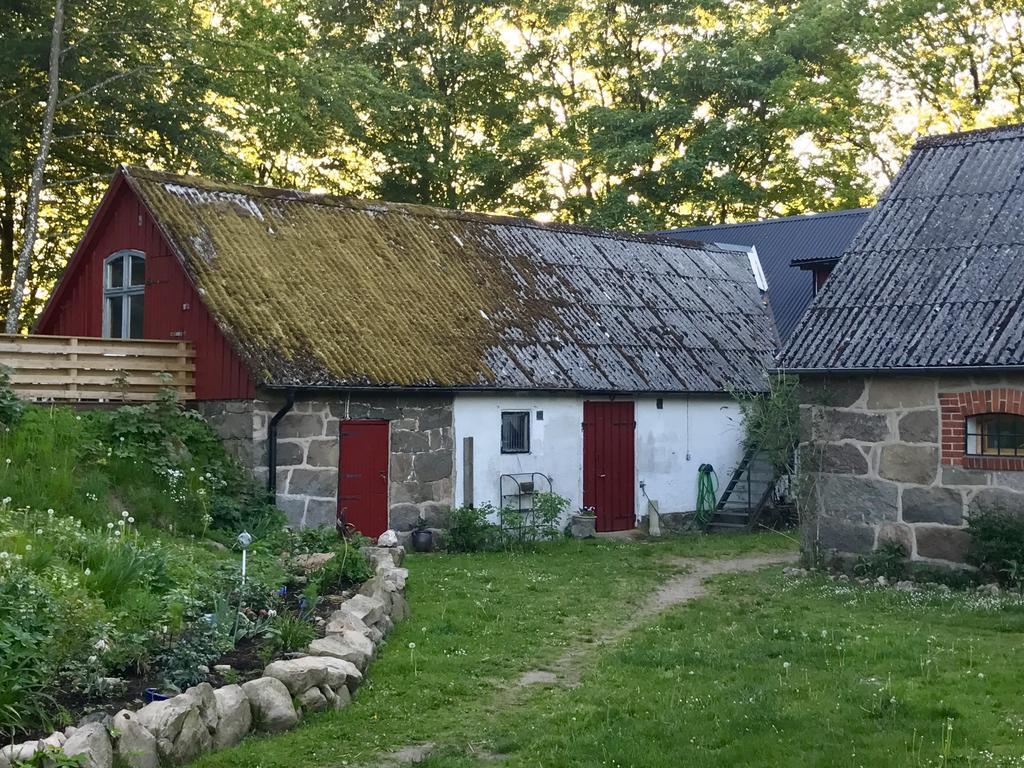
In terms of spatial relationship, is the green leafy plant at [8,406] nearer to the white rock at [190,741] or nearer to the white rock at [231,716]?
the white rock at [231,716]

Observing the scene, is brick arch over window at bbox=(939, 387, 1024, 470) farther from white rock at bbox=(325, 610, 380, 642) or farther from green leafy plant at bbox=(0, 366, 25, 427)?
green leafy plant at bbox=(0, 366, 25, 427)

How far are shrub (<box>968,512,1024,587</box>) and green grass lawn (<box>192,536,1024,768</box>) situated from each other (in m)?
0.74

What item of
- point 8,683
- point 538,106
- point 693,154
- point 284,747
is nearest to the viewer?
point 8,683

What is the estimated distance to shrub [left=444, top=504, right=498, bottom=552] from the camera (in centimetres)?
1859

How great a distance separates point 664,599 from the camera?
1397 centimetres

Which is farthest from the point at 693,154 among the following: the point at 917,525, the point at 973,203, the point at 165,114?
the point at 917,525

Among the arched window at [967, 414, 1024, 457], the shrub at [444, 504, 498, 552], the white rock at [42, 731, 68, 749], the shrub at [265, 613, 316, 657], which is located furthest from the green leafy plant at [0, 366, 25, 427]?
the arched window at [967, 414, 1024, 457]

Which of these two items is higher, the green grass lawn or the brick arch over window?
the brick arch over window

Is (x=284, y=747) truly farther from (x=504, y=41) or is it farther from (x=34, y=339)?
(x=504, y=41)

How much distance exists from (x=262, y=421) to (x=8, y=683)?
10.2 m

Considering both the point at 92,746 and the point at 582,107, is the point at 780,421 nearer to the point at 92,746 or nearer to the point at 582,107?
the point at 92,746

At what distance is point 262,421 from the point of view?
56.5 feet

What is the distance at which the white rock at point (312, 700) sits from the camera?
27.8 feet

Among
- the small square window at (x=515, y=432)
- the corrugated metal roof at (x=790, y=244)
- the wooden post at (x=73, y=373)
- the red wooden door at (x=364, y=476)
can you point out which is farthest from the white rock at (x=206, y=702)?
the corrugated metal roof at (x=790, y=244)
